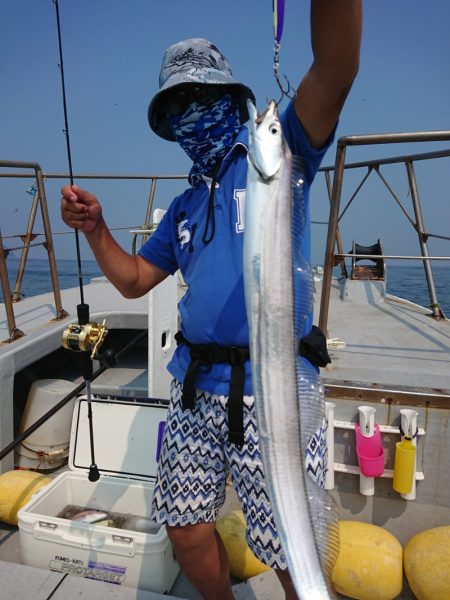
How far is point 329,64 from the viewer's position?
1342mm

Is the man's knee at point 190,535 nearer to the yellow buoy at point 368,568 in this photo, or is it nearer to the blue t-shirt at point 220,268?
the blue t-shirt at point 220,268

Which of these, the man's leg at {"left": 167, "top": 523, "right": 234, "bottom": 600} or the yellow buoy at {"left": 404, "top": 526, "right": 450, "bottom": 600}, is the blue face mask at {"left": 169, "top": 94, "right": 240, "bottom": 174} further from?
the yellow buoy at {"left": 404, "top": 526, "right": 450, "bottom": 600}

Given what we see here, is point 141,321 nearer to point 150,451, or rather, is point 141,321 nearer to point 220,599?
point 150,451

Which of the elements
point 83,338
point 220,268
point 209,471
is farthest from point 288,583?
point 83,338

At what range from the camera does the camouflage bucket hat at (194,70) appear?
5.54 feet

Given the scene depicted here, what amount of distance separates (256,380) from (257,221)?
0.45 metres

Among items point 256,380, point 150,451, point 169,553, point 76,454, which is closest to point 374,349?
point 150,451

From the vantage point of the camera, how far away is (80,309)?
8.56ft

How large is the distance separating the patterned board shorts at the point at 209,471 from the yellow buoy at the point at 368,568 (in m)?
1.29

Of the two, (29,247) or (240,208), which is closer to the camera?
(240,208)

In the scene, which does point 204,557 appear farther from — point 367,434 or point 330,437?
point 367,434

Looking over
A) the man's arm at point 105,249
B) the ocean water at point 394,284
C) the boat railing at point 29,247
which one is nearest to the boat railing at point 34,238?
the boat railing at point 29,247

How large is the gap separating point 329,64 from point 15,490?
3.54 metres

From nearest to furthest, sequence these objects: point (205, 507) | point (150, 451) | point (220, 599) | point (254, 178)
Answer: point (254, 178) < point (205, 507) < point (220, 599) < point (150, 451)
